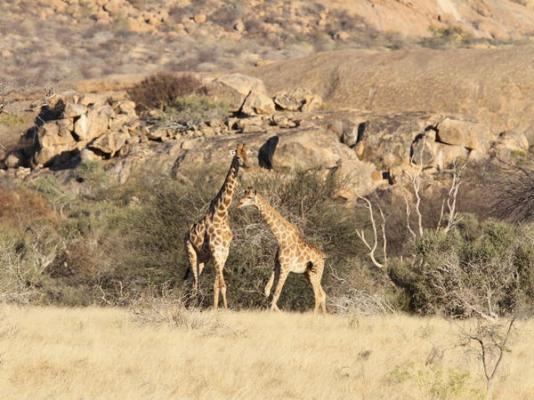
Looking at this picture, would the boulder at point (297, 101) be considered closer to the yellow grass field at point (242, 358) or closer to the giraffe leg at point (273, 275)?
the giraffe leg at point (273, 275)

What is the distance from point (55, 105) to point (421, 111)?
1371cm

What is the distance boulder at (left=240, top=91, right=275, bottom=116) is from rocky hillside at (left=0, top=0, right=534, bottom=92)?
79.2 feet

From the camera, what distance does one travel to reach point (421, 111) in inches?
1324

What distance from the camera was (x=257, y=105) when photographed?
35.0 meters

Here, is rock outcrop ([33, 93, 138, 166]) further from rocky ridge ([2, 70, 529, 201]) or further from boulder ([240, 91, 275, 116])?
boulder ([240, 91, 275, 116])

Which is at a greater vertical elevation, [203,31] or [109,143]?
[109,143]

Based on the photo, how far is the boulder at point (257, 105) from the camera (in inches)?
1375

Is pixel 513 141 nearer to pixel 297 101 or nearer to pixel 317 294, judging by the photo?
pixel 297 101

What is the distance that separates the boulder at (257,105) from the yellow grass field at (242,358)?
21.2 m

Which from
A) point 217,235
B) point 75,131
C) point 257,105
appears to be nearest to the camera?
point 217,235

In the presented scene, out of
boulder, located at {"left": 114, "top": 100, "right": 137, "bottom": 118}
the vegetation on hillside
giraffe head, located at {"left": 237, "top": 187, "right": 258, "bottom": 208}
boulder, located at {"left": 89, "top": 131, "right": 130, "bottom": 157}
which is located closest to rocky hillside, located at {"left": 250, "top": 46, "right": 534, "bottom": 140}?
boulder, located at {"left": 114, "top": 100, "right": 137, "bottom": 118}

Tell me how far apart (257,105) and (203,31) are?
37.7 m

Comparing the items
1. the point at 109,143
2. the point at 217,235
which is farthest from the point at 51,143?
the point at 217,235

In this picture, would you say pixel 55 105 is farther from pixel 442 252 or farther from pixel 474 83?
pixel 442 252
